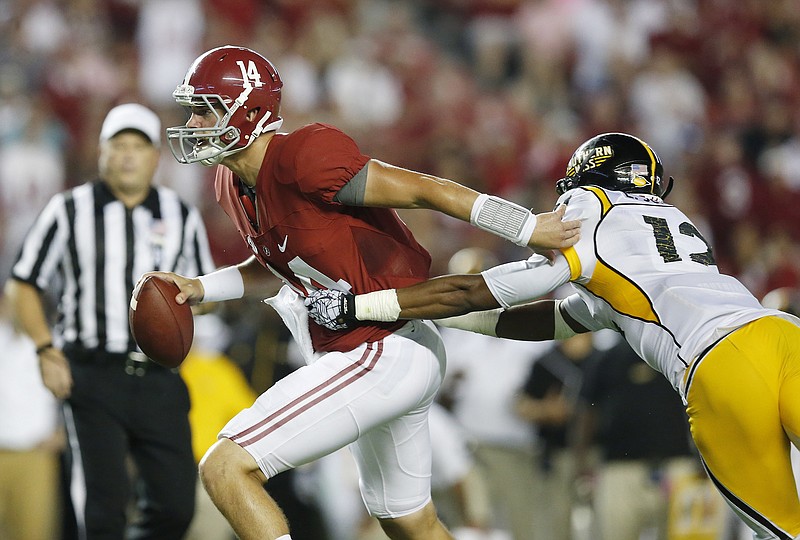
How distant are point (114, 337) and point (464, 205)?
184cm

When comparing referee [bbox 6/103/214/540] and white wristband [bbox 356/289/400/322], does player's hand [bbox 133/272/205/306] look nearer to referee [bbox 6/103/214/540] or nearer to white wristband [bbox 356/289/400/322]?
white wristband [bbox 356/289/400/322]

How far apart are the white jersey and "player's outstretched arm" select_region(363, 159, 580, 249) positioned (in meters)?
0.08

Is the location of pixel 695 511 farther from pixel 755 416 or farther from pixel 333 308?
pixel 333 308

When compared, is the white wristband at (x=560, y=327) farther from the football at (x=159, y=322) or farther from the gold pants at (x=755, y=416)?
the football at (x=159, y=322)

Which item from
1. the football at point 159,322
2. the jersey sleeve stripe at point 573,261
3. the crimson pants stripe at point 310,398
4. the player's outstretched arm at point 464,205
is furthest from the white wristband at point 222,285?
the jersey sleeve stripe at point 573,261

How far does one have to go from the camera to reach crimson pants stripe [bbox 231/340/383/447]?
3.49 meters

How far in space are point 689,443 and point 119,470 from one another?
339cm

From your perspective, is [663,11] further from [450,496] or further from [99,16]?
[450,496]

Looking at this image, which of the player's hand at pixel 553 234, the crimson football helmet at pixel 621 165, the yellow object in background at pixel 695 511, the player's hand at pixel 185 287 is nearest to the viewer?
the player's hand at pixel 553 234

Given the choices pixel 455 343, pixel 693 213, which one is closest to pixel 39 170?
pixel 455 343

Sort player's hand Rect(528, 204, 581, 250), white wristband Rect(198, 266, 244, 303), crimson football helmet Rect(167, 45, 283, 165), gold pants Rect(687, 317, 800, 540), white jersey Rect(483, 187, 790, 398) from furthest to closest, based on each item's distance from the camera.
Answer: white wristband Rect(198, 266, 244, 303) < crimson football helmet Rect(167, 45, 283, 165) < player's hand Rect(528, 204, 581, 250) < white jersey Rect(483, 187, 790, 398) < gold pants Rect(687, 317, 800, 540)

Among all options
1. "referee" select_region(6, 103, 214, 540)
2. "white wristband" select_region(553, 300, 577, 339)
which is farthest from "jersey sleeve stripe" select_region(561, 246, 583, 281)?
"referee" select_region(6, 103, 214, 540)

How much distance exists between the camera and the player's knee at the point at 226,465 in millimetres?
3402

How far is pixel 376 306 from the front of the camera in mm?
3629
